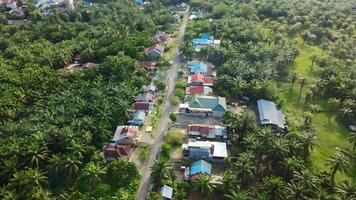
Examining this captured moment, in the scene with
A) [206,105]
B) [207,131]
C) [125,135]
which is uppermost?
[206,105]

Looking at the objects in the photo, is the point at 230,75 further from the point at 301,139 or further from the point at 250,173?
the point at 250,173

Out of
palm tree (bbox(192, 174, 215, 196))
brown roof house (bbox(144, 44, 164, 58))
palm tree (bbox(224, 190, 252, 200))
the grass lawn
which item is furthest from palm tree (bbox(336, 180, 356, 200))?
brown roof house (bbox(144, 44, 164, 58))

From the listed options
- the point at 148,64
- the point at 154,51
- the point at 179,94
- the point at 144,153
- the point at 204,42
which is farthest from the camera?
the point at 204,42

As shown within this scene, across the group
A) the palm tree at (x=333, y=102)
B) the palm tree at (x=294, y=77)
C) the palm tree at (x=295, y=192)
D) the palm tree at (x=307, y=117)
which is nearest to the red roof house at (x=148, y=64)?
the palm tree at (x=294, y=77)

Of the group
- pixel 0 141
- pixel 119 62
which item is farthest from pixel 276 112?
pixel 0 141

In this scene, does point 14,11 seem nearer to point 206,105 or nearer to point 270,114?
point 206,105

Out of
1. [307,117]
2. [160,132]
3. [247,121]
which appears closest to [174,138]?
[160,132]
